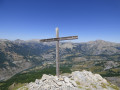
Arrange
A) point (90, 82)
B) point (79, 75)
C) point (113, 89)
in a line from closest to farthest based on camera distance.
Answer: point (113, 89), point (90, 82), point (79, 75)

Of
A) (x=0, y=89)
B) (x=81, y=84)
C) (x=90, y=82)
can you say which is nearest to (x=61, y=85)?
(x=81, y=84)

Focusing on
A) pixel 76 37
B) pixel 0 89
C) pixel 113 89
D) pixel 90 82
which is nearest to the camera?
pixel 76 37

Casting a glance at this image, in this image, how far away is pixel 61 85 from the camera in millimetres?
19219

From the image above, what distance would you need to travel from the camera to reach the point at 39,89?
19.4 meters

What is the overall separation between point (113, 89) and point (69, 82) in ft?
30.2

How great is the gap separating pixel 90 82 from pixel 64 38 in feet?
38.6

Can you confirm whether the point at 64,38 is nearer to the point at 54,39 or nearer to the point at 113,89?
the point at 54,39

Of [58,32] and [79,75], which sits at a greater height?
[58,32]

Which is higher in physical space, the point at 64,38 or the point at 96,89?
the point at 64,38

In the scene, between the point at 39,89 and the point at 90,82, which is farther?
the point at 90,82

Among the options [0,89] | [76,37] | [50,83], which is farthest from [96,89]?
[0,89]

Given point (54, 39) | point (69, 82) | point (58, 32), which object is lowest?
point (69, 82)

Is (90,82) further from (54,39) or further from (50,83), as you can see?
(54,39)

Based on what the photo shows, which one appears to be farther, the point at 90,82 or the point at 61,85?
Answer: the point at 90,82
